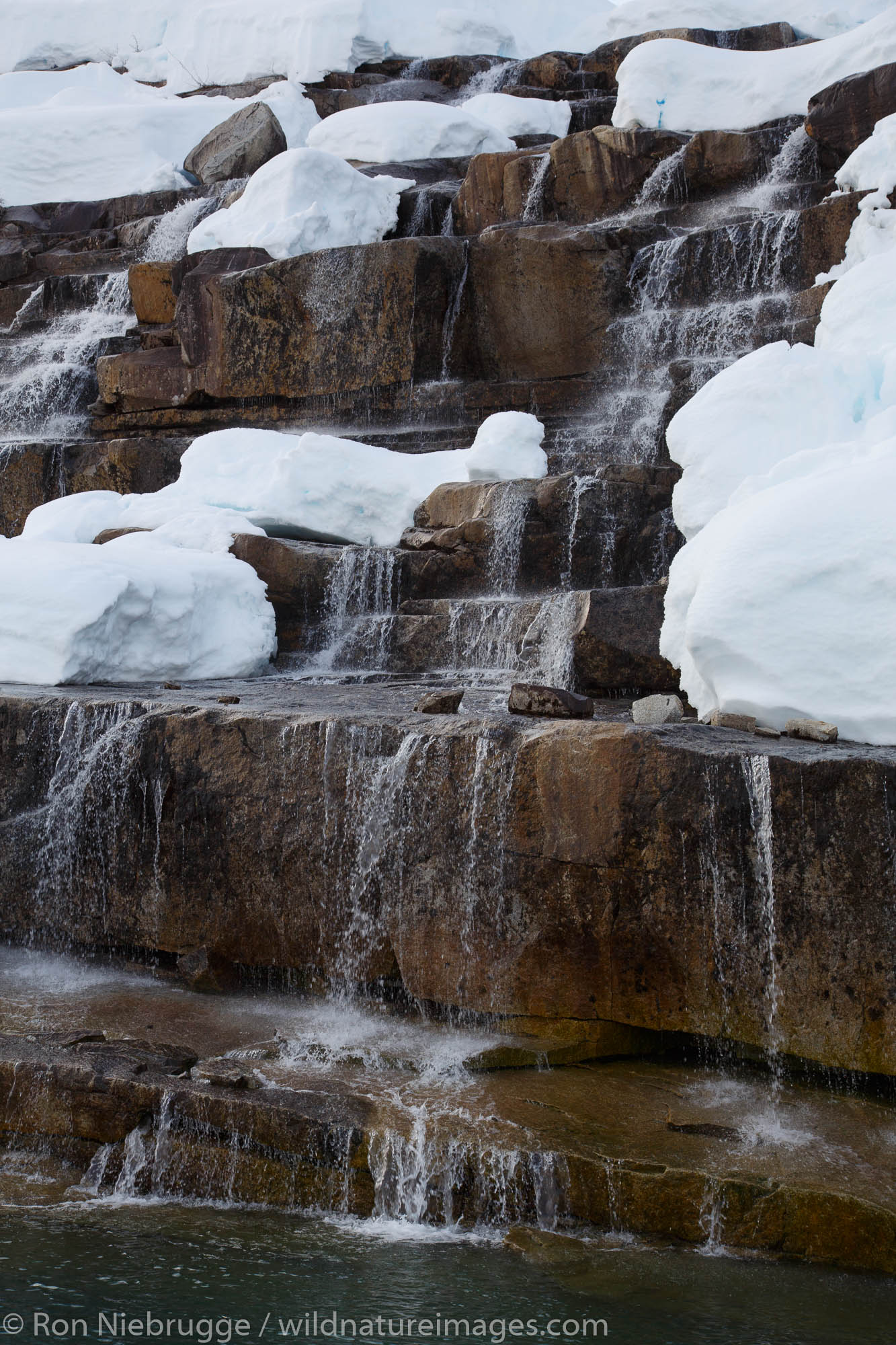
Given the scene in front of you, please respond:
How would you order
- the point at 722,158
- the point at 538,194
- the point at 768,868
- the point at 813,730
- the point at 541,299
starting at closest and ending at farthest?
1. the point at 768,868
2. the point at 813,730
3. the point at 541,299
4. the point at 722,158
5. the point at 538,194

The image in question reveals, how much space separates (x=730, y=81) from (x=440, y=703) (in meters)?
13.1

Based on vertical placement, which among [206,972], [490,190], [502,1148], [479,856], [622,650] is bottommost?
[502,1148]

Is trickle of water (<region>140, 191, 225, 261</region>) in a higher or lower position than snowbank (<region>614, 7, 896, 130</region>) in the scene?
lower

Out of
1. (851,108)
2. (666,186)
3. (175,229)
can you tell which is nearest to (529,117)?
(666,186)

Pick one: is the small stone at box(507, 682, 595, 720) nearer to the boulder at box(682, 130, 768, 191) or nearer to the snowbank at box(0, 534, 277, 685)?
the snowbank at box(0, 534, 277, 685)

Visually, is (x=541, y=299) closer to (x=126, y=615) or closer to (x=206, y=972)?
(x=126, y=615)

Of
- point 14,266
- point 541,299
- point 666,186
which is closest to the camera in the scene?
point 541,299

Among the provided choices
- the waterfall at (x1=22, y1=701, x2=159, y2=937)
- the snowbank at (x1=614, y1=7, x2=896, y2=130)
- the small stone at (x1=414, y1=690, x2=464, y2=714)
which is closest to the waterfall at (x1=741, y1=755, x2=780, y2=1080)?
the small stone at (x1=414, y1=690, x2=464, y2=714)

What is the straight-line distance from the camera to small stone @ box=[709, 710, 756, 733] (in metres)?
5.77

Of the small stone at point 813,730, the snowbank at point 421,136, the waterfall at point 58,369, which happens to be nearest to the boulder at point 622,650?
the small stone at point 813,730

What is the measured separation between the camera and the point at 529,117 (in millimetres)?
19031

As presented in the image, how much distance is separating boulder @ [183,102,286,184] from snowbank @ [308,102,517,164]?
4.79ft

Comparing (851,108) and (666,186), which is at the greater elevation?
(851,108)

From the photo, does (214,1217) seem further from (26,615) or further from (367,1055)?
(26,615)
